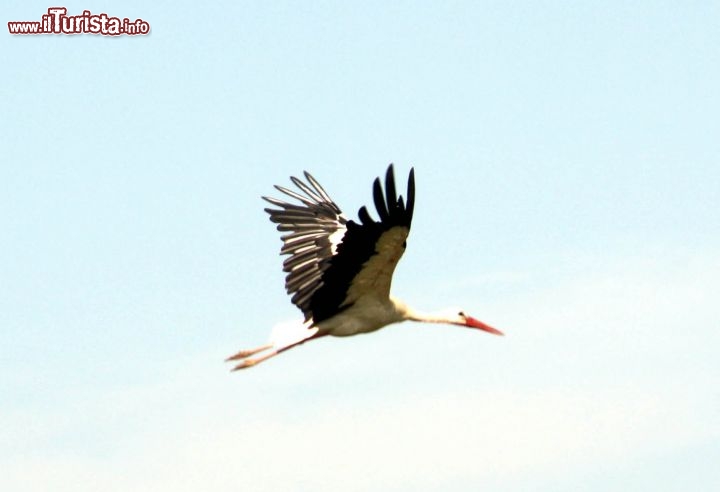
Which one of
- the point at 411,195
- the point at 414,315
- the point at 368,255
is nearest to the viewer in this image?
the point at 411,195

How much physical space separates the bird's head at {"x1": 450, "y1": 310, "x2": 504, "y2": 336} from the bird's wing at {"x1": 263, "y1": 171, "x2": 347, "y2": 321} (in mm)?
1775

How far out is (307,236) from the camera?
666 inches

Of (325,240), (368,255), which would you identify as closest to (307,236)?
(325,240)

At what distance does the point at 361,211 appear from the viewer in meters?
14.5

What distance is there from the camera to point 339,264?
51.1 ft

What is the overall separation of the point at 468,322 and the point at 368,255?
10.7ft

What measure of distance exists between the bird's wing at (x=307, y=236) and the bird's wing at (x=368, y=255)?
0.18m

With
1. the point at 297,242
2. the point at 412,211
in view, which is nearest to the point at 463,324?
the point at 297,242

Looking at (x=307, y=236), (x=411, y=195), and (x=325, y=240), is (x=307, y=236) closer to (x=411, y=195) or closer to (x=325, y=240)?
(x=325, y=240)

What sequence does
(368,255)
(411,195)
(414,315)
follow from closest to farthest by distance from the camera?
(411,195) → (368,255) → (414,315)

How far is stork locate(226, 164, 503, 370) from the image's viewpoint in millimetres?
14617

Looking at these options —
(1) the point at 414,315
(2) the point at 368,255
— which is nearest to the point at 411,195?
(2) the point at 368,255

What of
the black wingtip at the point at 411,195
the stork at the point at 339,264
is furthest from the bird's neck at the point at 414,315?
the black wingtip at the point at 411,195

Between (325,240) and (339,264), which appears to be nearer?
(339,264)
